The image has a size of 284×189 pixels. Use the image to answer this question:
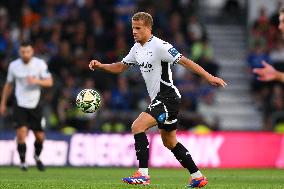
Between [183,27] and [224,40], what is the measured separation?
261cm

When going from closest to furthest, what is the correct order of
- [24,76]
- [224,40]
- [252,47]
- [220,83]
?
[220,83]
[24,76]
[252,47]
[224,40]

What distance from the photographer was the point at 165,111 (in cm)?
1174

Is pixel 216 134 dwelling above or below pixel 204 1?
→ below

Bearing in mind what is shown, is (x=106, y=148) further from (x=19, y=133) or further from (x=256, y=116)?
(x=256, y=116)

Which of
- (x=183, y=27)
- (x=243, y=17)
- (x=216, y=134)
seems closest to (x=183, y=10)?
(x=183, y=27)

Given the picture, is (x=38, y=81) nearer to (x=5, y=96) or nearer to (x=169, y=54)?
(x=5, y=96)

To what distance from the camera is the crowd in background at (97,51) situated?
68.8ft

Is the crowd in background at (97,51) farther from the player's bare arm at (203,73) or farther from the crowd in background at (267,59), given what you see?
the player's bare arm at (203,73)

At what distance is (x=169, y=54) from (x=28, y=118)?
608cm

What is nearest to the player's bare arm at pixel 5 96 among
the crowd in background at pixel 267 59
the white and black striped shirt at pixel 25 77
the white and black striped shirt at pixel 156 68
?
the white and black striped shirt at pixel 25 77

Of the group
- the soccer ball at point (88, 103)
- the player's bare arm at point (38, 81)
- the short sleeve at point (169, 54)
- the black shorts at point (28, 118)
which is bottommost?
the black shorts at point (28, 118)

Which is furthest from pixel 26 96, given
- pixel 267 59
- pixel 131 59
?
pixel 267 59

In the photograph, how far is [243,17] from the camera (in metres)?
26.7

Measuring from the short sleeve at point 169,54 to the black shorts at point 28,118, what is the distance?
19.2 feet
